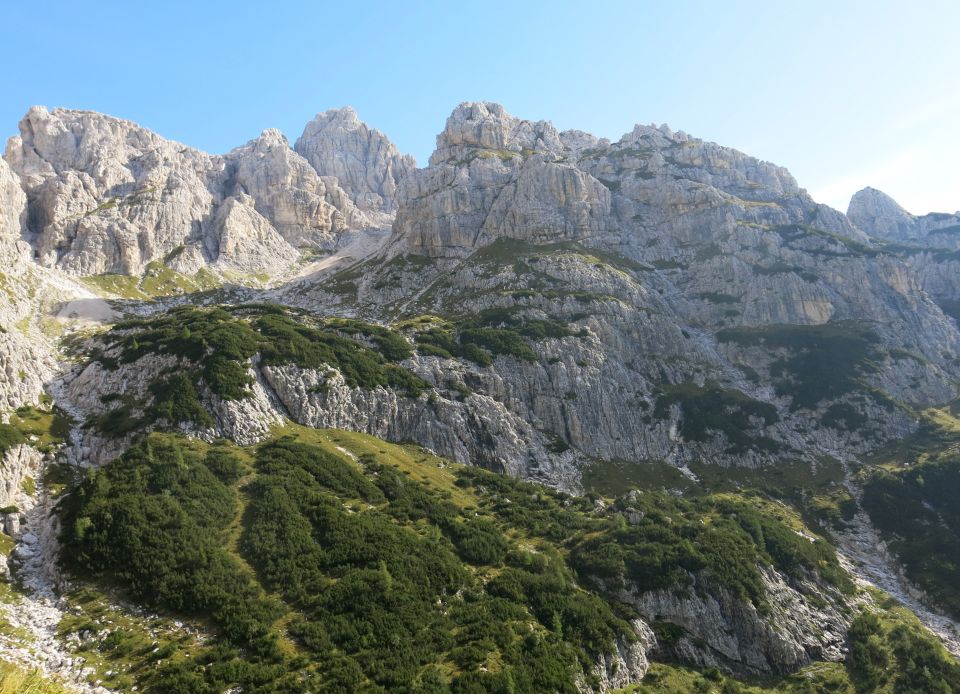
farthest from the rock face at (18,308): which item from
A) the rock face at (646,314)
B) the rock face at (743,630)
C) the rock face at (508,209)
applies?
the rock face at (508,209)

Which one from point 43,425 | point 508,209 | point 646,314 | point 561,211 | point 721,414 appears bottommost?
point 43,425

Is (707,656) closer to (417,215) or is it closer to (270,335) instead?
(270,335)

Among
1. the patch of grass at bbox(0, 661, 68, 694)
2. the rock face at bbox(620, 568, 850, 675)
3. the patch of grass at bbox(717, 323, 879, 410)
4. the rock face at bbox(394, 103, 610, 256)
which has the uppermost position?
the rock face at bbox(394, 103, 610, 256)

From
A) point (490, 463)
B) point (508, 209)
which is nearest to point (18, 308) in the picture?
point (490, 463)

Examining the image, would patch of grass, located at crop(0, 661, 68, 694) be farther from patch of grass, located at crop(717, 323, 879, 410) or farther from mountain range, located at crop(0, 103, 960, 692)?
patch of grass, located at crop(717, 323, 879, 410)

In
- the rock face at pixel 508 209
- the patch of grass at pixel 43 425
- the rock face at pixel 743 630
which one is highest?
the rock face at pixel 508 209

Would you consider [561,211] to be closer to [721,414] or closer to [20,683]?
[721,414]

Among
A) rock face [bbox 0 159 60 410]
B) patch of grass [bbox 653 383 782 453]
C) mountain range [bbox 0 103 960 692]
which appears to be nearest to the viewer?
mountain range [bbox 0 103 960 692]

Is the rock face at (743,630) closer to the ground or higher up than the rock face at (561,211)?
closer to the ground

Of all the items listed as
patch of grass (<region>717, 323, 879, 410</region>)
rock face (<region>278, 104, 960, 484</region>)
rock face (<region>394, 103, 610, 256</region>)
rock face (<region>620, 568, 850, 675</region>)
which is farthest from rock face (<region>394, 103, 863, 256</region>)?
rock face (<region>620, 568, 850, 675</region>)

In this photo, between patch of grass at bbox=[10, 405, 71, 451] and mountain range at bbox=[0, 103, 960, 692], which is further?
patch of grass at bbox=[10, 405, 71, 451]

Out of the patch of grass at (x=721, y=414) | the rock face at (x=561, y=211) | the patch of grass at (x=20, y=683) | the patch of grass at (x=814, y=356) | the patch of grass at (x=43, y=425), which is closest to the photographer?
the patch of grass at (x=20, y=683)

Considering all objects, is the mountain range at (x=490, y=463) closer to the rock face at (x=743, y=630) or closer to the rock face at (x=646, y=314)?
the rock face at (x=743, y=630)

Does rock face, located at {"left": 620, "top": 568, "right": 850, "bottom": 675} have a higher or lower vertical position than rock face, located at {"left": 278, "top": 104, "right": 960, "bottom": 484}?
lower
